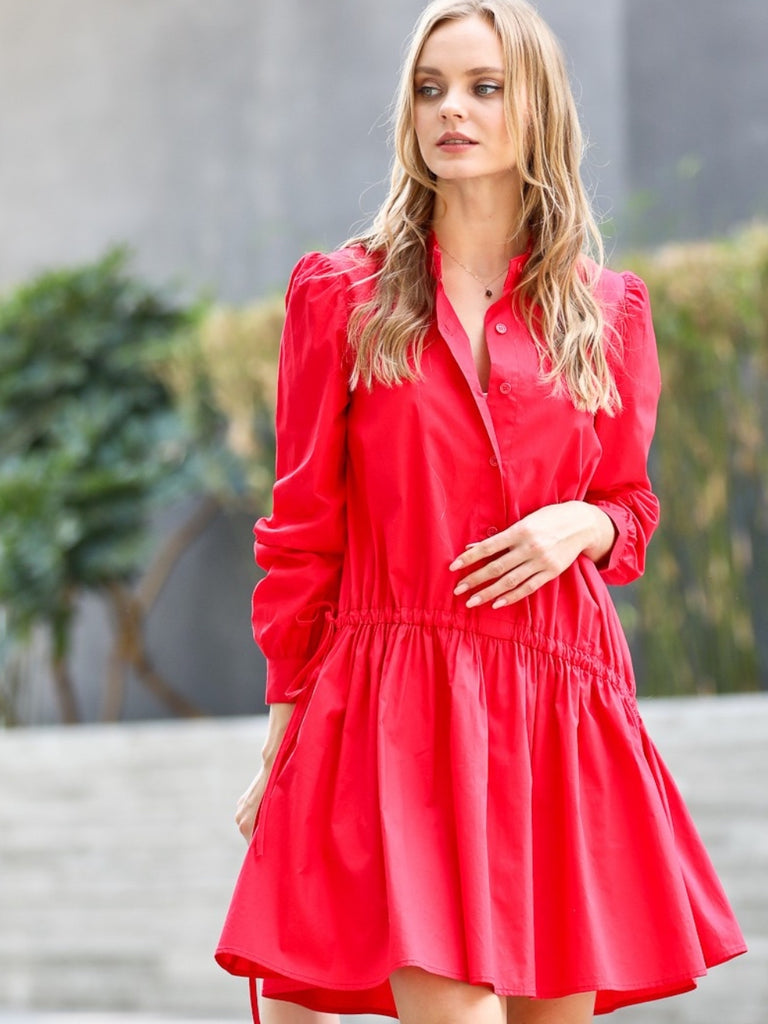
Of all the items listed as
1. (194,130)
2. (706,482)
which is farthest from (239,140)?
(706,482)

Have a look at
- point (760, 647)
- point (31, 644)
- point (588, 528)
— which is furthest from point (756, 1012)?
point (31, 644)

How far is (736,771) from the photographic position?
3.71 meters

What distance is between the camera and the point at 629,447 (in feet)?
6.47

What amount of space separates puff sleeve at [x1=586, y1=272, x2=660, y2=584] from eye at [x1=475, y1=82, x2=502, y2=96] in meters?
0.32

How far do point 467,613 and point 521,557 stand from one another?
0.10m

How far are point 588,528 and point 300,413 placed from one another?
0.37 meters

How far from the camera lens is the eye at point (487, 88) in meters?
1.86

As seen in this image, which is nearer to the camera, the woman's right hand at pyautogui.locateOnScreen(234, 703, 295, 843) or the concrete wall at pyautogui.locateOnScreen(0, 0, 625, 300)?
the woman's right hand at pyautogui.locateOnScreen(234, 703, 295, 843)

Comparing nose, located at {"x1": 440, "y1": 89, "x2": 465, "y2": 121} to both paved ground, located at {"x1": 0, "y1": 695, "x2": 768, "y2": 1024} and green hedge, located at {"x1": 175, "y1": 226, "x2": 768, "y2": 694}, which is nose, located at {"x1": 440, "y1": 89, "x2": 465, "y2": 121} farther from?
green hedge, located at {"x1": 175, "y1": 226, "x2": 768, "y2": 694}

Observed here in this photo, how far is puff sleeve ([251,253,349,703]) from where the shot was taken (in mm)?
1856

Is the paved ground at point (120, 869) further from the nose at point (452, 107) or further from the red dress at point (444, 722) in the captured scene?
the nose at point (452, 107)

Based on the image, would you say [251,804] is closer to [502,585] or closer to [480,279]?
[502,585]

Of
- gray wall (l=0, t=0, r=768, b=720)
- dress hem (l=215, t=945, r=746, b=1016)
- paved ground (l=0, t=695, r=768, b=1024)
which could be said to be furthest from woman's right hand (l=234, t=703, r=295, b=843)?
gray wall (l=0, t=0, r=768, b=720)

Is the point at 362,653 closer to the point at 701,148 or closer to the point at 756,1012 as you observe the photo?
the point at 756,1012
